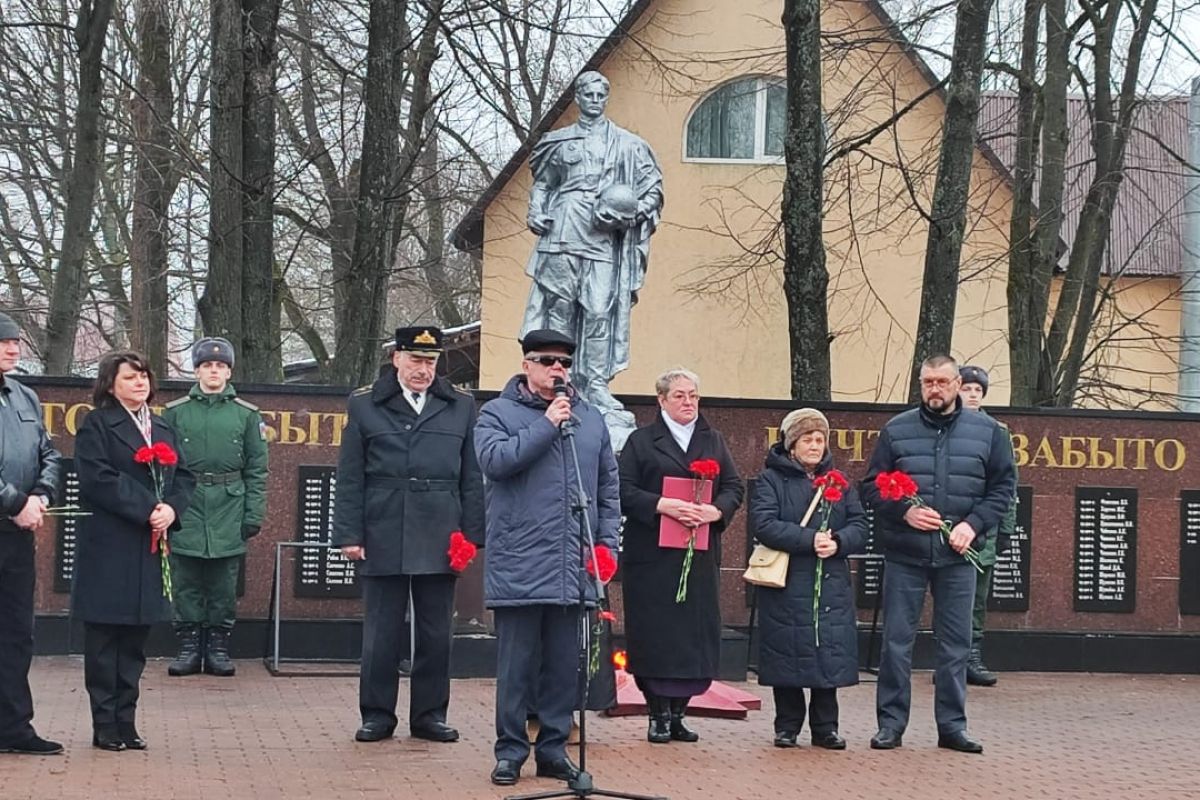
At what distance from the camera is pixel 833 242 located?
29.2 meters

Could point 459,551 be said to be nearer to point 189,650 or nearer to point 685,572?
point 685,572

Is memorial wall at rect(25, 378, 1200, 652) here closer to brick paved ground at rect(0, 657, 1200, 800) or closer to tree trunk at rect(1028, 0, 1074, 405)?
brick paved ground at rect(0, 657, 1200, 800)

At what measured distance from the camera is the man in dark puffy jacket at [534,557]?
8664mm

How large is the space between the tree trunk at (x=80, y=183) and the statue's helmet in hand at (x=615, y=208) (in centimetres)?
913

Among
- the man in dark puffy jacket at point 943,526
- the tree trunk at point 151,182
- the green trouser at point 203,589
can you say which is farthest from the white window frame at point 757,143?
the man in dark puffy jacket at point 943,526

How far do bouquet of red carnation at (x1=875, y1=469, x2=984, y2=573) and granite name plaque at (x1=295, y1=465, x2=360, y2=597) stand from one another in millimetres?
→ 5045

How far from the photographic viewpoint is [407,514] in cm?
959

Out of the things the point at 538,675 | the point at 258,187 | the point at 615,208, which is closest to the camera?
the point at 538,675

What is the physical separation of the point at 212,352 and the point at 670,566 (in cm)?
405

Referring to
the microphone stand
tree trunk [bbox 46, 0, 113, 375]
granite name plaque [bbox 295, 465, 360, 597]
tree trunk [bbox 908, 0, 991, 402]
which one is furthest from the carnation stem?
tree trunk [bbox 46, 0, 113, 375]

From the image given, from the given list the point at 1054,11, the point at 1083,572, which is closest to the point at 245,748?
the point at 1083,572

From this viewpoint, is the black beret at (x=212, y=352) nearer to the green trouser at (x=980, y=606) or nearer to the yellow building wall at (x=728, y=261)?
the green trouser at (x=980, y=606)

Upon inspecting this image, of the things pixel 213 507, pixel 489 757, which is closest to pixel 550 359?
pixel 489 757

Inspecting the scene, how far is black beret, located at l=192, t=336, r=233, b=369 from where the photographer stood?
41.5 feet
